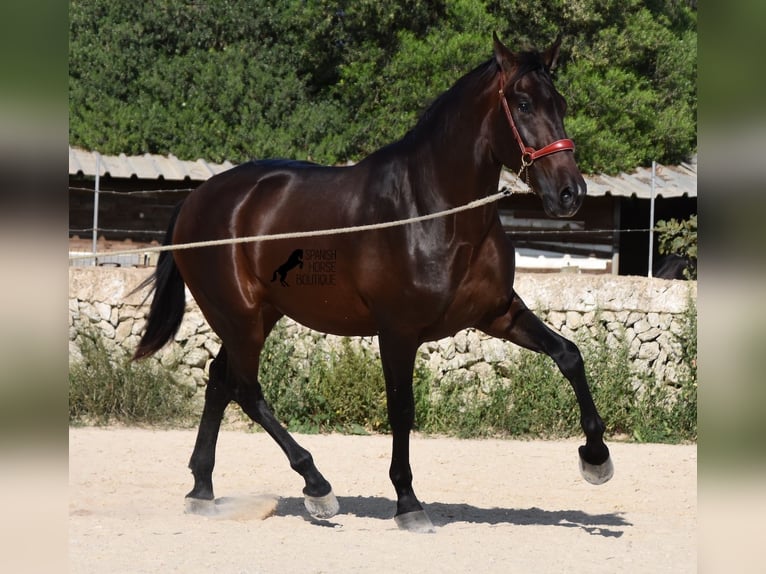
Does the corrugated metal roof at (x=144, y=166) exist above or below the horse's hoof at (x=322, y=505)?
above

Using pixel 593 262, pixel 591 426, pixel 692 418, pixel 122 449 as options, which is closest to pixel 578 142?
pixel 593 262

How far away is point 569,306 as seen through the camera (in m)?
9.22

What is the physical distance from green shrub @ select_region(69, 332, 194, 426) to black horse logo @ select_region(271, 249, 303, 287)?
12.7 feet

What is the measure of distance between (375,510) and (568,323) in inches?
A: 156

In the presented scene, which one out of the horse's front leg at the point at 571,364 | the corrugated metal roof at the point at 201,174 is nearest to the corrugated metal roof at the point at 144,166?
the corrugated metal roof at the point at 201,174

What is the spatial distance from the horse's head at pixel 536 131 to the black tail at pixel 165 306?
7.95ft

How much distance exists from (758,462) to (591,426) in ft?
11.7

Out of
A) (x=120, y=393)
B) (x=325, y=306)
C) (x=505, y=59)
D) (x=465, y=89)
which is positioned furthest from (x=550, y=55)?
(x=120, y=393)

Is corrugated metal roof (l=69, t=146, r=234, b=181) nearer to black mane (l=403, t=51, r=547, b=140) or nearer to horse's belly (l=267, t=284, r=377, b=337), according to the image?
horse's belly (l=267, t=284, r=377, b=337)

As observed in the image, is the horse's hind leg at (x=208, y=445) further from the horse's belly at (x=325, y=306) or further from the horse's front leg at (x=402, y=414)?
the horse's front leg at (x=402, y=414)

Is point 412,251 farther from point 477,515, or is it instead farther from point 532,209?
point 532,209

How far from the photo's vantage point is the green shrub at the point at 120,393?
29.1ft

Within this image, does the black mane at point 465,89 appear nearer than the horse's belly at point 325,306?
Yes

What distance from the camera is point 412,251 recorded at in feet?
16.0
